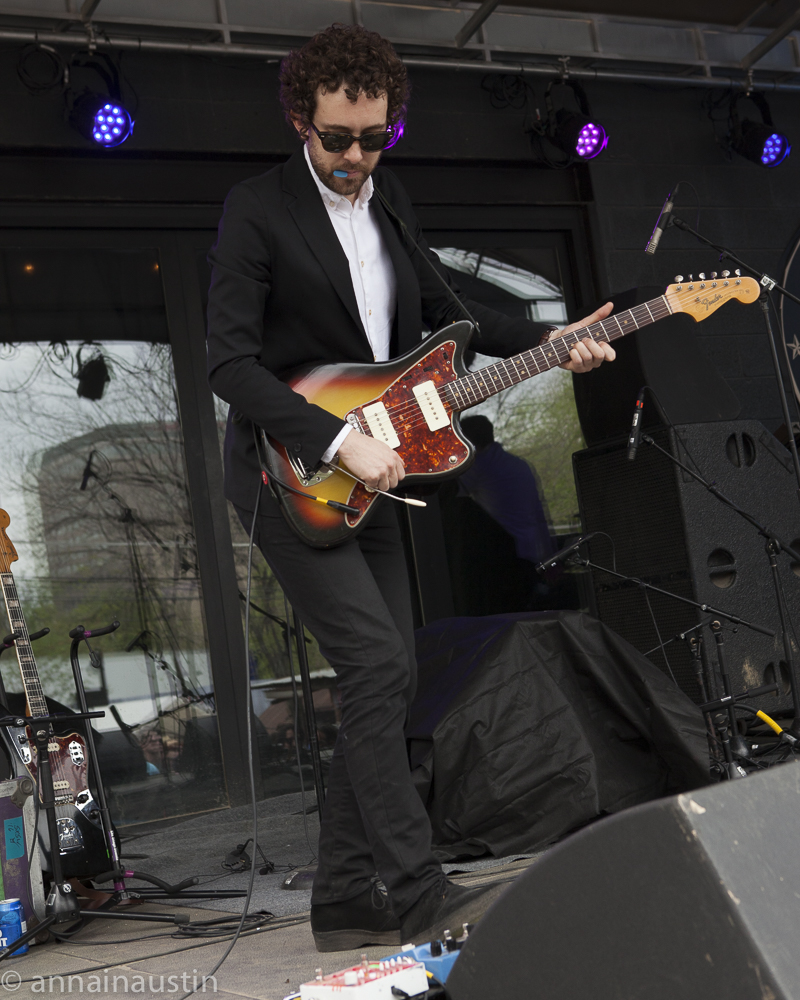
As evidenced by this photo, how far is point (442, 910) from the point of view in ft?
6.08

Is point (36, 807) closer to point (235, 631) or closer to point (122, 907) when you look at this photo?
point (122, 907)

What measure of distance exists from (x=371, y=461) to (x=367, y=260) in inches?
20.5

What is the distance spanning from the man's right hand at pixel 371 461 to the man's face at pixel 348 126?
56 centimetres

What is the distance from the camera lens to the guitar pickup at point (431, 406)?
2281 mm

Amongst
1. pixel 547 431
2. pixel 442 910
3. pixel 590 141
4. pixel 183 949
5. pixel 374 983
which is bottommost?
pixel 183 949

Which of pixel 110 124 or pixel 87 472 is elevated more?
pixel 110 124

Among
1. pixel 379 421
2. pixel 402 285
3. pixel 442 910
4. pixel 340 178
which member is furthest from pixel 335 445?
pixel 442 910

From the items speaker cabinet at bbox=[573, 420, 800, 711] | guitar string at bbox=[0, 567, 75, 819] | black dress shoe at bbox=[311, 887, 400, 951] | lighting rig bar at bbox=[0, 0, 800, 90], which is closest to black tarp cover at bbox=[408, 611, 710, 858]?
speaker cabinet at bbox=[573, 420, 800, 711]

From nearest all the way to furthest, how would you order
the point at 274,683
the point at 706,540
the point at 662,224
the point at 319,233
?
1. the point at 319,233
2. the point at 662,224
3. the point at 706,540
4. the point at 274,683

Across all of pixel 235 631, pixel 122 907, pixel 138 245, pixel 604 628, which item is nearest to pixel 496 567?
pixel 235 631

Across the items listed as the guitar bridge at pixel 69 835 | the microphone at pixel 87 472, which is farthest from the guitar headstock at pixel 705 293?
the microphone at pixel 87 472

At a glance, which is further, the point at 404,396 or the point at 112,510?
the point at 112,510

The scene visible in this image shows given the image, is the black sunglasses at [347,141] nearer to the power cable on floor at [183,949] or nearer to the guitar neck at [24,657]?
the guitar neck at [24,657]

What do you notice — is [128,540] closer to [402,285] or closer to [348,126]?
[402,285]
